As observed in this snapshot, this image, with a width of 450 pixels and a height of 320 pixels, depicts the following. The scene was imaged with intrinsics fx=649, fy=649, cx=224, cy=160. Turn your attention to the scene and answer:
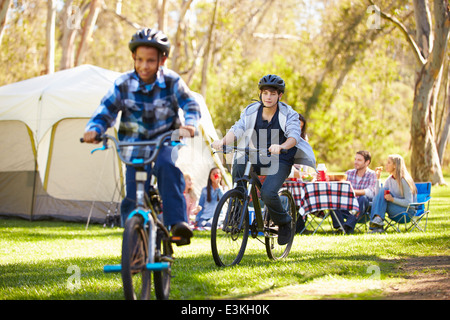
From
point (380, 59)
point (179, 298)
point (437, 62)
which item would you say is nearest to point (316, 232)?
point (179, 298)

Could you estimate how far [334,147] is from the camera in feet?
121

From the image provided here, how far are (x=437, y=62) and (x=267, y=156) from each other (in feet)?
48.7

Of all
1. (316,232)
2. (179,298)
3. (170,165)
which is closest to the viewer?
(170,165)

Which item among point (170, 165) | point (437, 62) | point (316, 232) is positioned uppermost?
point (437, 62)

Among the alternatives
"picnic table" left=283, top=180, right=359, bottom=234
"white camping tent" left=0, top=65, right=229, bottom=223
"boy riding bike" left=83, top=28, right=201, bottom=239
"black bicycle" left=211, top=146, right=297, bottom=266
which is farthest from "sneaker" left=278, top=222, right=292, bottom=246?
"white camping tent" left=0, top=65, right=229, bottom=223

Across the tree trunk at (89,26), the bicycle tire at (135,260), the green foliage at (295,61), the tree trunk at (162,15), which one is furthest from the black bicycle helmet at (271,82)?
the green foliage at (295,61)

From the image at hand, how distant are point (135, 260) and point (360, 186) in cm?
715

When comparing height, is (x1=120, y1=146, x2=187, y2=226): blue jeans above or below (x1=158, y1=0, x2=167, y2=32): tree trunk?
below

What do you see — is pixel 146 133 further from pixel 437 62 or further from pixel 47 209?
pixel 437 62

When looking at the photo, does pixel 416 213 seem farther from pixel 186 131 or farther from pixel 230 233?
pixel 186 131

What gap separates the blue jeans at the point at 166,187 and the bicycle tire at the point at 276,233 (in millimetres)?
2287

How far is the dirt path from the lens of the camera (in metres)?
4.88

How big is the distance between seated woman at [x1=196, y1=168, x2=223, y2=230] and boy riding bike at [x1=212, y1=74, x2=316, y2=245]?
15.4 ft

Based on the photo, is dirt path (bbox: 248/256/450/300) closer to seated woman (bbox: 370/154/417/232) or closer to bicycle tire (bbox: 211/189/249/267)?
bicycle tire (bbox: 211/189/249/267)
